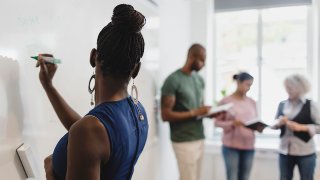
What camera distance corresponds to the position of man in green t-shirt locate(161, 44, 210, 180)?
2404 mm

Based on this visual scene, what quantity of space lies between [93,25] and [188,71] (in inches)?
46.5

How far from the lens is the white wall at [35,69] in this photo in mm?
1010

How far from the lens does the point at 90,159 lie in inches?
26.4

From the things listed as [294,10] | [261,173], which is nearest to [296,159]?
[261,173]

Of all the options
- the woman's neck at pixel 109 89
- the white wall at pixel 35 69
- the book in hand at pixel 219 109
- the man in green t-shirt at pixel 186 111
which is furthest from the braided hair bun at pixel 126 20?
the book in hand at pixel 219 109

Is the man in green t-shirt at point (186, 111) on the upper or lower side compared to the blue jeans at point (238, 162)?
upper

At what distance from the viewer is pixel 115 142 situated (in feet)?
2.33

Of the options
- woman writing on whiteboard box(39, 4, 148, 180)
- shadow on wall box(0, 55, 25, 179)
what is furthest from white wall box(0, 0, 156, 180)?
woman writing on whiteboard box(39, 4, 148, 180)

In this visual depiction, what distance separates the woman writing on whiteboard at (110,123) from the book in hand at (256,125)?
186 centimetres

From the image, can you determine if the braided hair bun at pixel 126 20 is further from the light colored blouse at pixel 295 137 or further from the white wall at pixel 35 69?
the light colored blouse at pixel 295 137

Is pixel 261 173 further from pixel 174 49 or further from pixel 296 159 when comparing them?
pixel 174 49

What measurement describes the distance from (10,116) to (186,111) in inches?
63.8

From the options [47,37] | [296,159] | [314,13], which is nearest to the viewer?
[47,37]

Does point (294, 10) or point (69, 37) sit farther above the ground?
point (294, 10)
